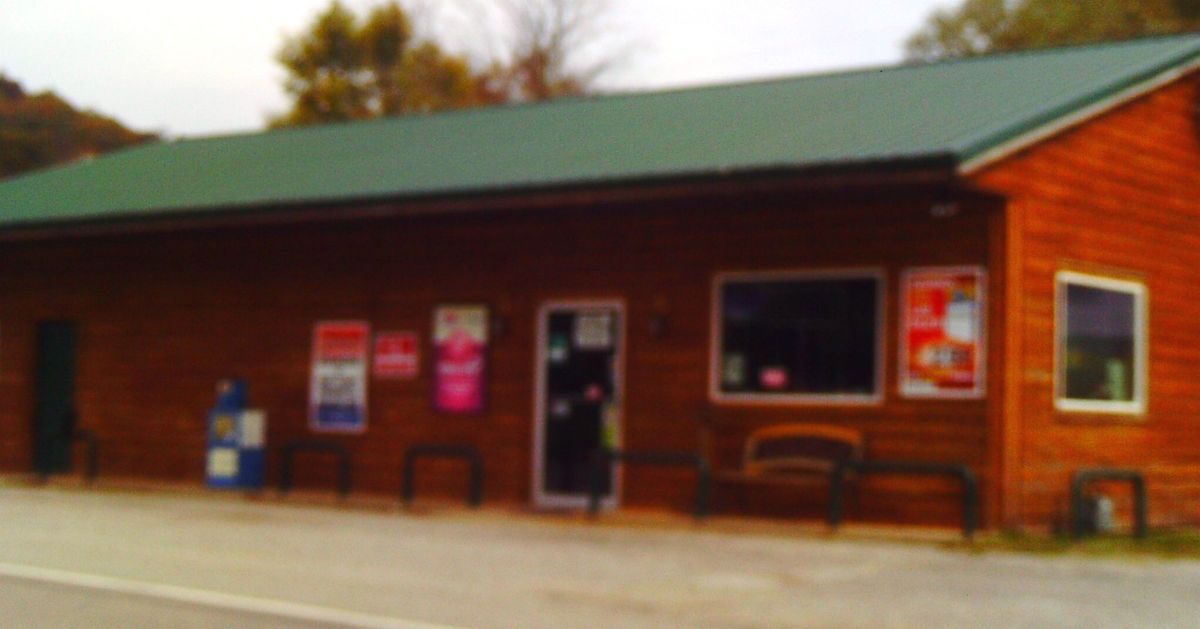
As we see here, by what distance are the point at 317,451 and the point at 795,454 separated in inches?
258

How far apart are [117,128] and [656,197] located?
29.3 m

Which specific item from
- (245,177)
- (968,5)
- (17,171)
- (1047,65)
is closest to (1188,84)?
(1047,65)

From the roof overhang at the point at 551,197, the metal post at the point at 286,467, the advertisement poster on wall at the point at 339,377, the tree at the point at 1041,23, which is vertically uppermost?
the tree at the point at 1041,23

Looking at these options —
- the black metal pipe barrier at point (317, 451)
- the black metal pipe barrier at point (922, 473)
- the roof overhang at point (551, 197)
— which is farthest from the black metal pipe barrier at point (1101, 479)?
the black metal pipe barrier at point (317, 451)

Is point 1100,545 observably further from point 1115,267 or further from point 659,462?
point 659,462

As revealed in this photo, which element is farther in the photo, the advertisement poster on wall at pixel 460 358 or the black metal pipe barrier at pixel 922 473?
the advertisement poster on wall at pixel 460 358

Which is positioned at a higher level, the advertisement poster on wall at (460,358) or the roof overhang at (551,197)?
the roof overhang at (551,197)

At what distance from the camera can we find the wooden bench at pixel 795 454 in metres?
15.6

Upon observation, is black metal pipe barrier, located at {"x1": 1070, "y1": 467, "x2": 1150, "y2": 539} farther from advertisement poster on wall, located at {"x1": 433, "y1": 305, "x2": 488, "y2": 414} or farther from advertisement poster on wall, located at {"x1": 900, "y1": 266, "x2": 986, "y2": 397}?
advertisement poster on wall, located at {"x1": 433, "y1": 305, "x2": 488, "y2": 414}

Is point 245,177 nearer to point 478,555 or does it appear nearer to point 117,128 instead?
point 478,555

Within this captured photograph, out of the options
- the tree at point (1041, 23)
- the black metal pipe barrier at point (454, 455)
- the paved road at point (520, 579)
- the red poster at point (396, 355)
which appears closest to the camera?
the paved road at point (520, 579)

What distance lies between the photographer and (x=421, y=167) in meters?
19.4

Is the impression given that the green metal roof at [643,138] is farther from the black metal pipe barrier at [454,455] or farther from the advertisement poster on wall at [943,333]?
the black metal pipe barrier at [454,455]

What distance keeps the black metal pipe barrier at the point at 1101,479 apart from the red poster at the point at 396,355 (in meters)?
7.69
